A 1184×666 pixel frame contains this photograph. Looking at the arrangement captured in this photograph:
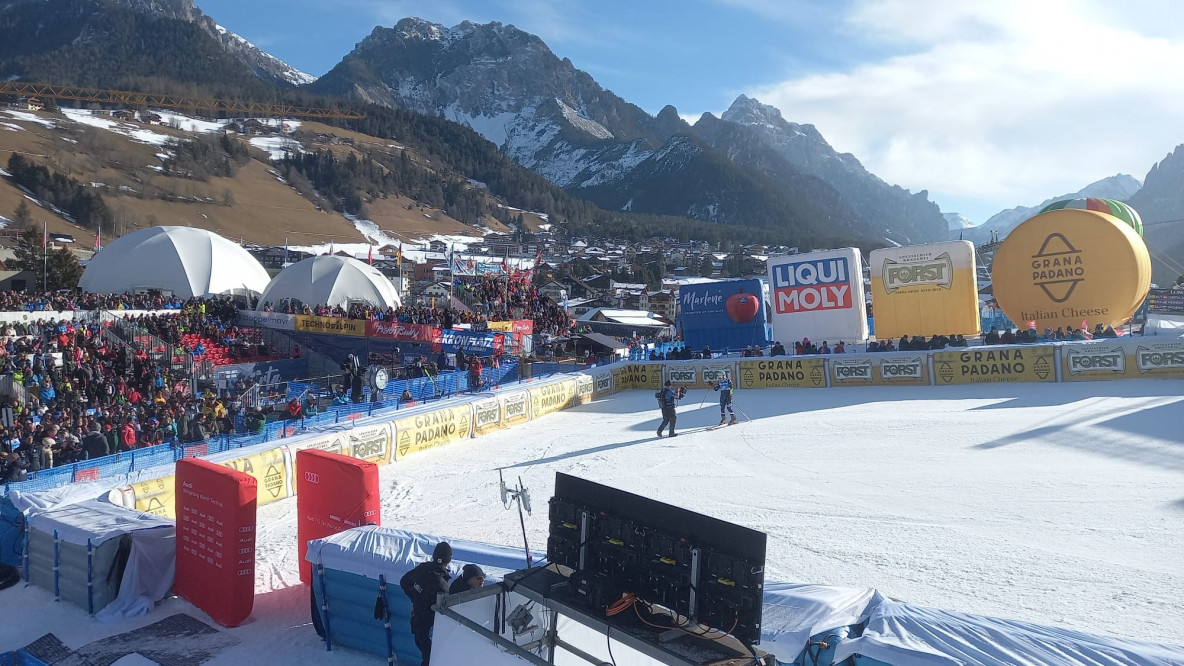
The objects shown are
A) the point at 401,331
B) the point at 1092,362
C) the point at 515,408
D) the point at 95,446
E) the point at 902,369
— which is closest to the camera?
the point at 95,446

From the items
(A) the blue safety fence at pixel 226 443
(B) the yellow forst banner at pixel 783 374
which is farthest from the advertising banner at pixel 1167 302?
(A) the blue safety fence at pixel 226 443

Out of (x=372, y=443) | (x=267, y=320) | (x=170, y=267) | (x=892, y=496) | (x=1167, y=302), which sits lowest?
(x=892, y=496)

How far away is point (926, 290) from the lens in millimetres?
23281

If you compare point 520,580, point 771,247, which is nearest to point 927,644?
point 520,580

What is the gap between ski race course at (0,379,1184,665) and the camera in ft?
24.0

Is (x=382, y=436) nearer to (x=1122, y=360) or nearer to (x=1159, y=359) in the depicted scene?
(x=1122, y=360)

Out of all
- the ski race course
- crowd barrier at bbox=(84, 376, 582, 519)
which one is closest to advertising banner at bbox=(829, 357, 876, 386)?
the ski race course

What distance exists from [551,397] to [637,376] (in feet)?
15.2

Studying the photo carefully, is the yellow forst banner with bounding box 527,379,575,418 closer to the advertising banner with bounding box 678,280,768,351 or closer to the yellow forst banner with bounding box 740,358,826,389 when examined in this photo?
the yellow forst banner with bounding box 740,358,826,389

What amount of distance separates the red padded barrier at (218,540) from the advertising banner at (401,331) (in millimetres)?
19538

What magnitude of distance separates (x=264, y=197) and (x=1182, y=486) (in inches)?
4499

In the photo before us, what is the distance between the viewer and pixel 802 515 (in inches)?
400

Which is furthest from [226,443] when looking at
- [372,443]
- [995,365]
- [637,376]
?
[995,365]

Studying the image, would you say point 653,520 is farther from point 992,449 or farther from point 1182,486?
point 992,449
